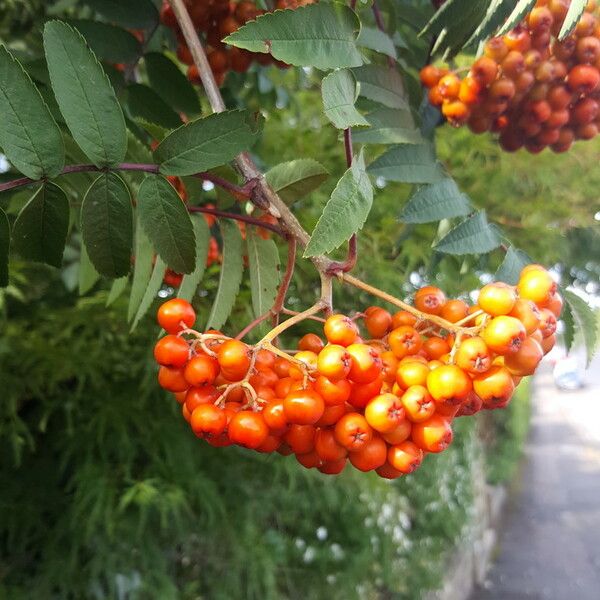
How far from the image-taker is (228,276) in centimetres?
79

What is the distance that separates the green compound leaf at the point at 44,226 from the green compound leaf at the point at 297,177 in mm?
232

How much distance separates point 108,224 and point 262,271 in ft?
0.68

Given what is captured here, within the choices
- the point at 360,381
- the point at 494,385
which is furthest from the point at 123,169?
the point at 494,385

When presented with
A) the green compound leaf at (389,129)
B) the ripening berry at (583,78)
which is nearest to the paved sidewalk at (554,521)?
the ripening berry at (583,78)

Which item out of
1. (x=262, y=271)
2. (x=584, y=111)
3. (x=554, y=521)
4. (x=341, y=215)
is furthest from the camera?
(x=554, y=521)

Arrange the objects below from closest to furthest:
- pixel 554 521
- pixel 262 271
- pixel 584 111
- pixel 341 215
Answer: pixel 341 215
pixel 262 271
pixel 584 111
pixel 554 521

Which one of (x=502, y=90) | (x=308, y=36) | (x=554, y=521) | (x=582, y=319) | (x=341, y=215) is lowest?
(x=554, y=521)

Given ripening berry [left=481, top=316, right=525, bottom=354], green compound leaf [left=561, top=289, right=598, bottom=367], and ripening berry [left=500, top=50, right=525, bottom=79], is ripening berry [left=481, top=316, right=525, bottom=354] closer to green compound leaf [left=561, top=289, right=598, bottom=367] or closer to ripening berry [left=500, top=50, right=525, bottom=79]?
green compound leaf [left=561, top=289, right=598, bottom=367]

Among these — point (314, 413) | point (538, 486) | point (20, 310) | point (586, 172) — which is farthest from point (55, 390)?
point (538, 486)

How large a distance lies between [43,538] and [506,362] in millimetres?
1313

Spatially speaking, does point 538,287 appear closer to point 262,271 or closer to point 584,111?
point 262,271

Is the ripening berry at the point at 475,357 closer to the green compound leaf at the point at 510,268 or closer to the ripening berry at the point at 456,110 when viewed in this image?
the green compound leaf at the point at 510,268

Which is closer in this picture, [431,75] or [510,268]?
[510,268]

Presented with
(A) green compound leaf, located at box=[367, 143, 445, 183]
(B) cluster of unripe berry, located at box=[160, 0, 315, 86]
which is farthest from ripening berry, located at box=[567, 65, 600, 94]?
(B) cluster of unripe berry, located at box=[160, 0, 315, 86]
